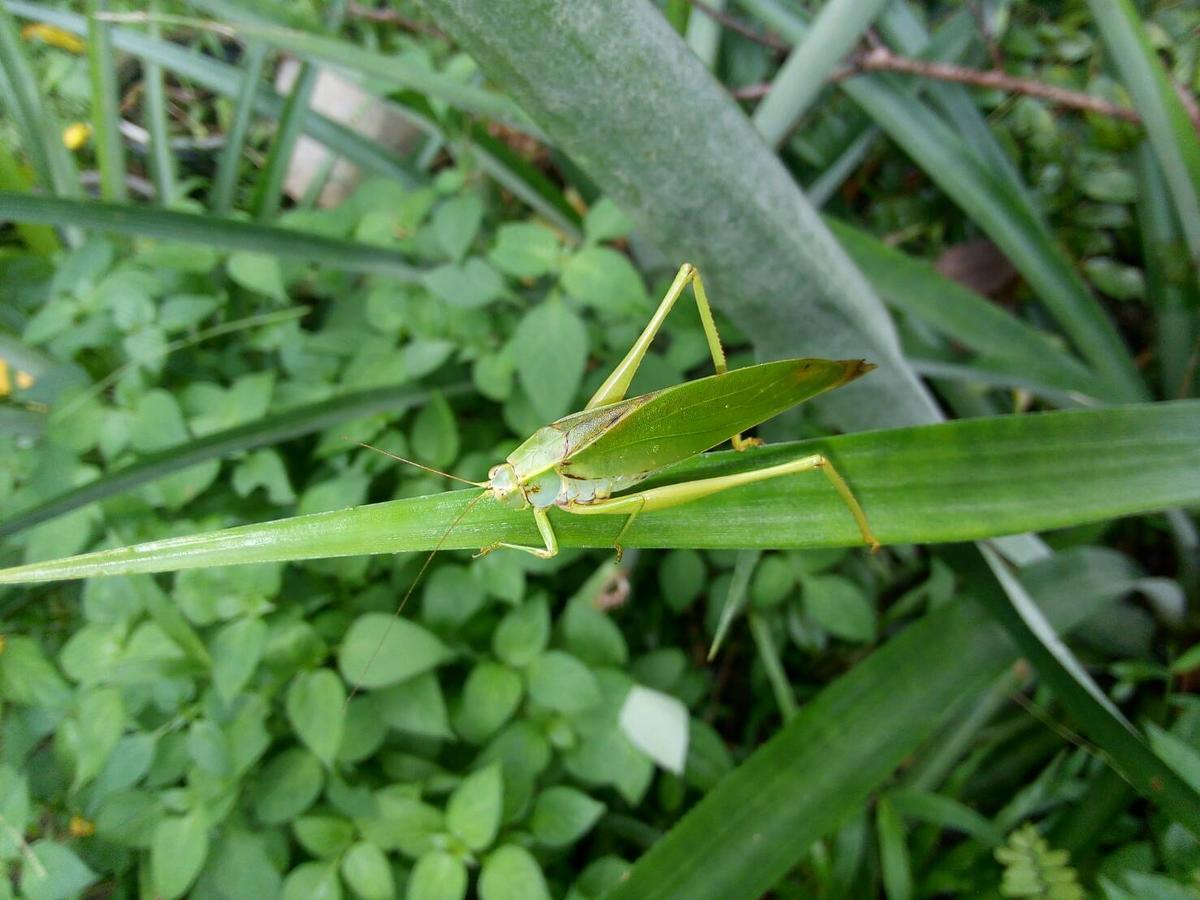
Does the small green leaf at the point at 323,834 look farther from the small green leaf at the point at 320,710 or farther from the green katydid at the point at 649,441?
the green katydid at the point at 649,441

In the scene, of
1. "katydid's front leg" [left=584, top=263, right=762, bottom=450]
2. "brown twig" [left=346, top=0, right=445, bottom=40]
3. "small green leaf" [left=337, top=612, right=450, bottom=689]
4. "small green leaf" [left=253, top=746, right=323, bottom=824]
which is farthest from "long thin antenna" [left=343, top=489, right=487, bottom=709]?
"brown twig" [left=346, top=0, right=445, bottom=40]

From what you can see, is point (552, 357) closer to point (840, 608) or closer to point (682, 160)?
point (682, 160)

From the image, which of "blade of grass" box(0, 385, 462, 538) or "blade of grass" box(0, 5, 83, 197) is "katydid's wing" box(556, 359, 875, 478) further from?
"blade of grass" box(0, 5, 83, 197)

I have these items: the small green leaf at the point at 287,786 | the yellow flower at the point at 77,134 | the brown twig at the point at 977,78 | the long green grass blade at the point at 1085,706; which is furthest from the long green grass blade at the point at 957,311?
the yellow flower at the point at 77,134

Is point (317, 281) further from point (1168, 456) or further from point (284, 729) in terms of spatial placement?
point (1168, 456)

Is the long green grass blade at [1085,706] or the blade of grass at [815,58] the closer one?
the long green grass blade at [1085,706]
